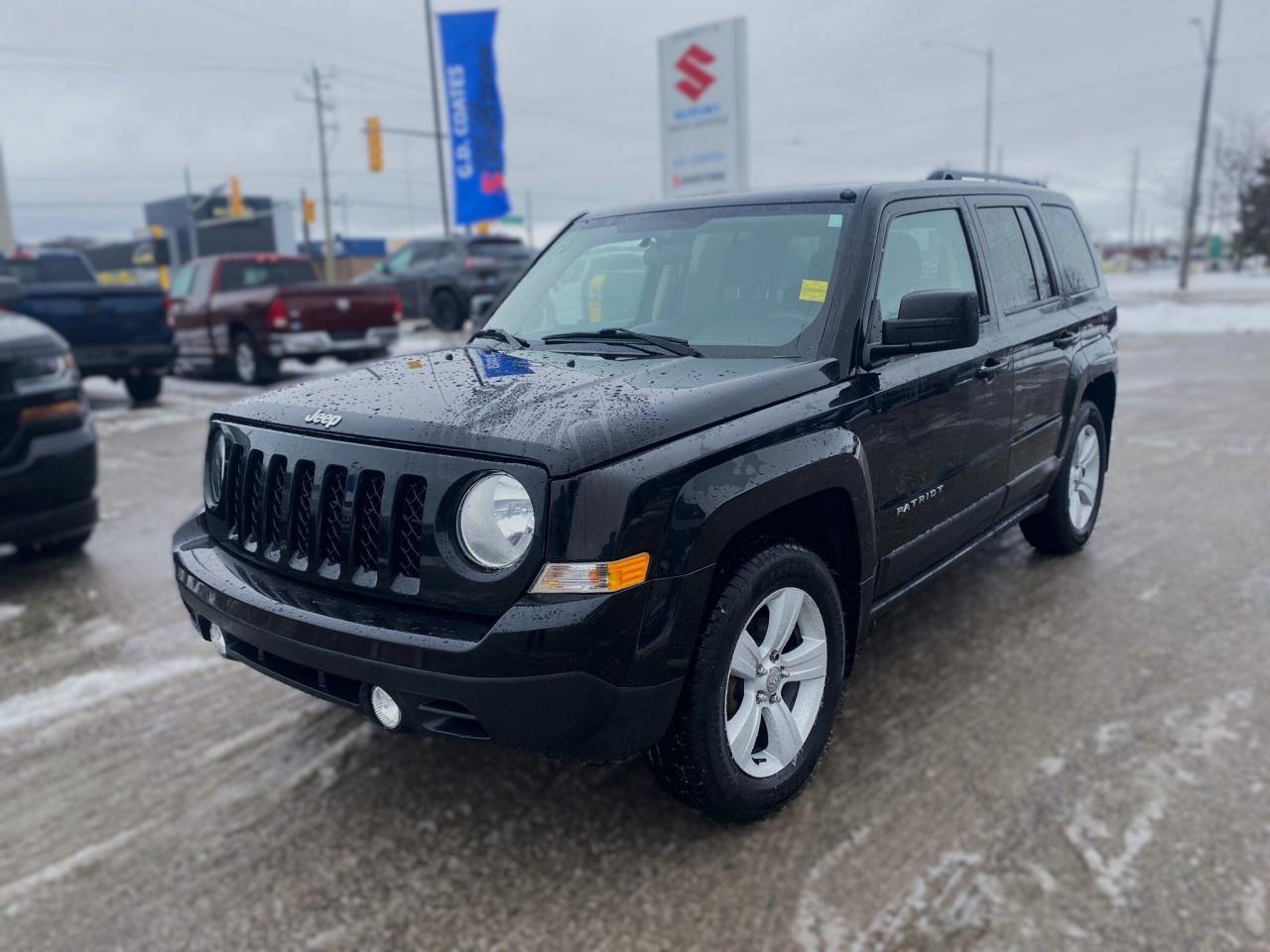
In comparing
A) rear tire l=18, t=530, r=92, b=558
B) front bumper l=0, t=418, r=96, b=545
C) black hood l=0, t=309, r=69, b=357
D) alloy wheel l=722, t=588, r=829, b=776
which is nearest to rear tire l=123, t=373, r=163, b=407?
rear tire l=18, t=530, r=92, b=558

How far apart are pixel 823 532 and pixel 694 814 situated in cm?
93

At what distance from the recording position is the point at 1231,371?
1208 centimetres

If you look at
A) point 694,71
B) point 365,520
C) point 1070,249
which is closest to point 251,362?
point 1070,249

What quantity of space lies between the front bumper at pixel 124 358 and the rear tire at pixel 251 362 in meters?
1.36

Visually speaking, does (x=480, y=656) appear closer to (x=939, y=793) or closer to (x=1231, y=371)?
(x=939, y=793)

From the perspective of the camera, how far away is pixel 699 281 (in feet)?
11.9

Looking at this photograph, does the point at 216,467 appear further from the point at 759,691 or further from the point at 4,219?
the point at 4,219

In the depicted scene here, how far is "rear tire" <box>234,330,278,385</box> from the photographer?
43.5 ft

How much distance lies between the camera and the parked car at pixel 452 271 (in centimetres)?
1855

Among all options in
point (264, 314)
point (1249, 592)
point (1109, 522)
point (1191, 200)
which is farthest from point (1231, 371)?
point (1191, 200)

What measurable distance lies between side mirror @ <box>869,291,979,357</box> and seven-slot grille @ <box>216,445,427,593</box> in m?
1.57

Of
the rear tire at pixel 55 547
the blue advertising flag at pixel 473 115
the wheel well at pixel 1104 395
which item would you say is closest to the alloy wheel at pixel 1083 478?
the wheel well at pixel 1104 395

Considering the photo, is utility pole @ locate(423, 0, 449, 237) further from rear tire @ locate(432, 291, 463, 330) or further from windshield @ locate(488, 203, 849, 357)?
windshield @ locate(488, 203, 849, 357)

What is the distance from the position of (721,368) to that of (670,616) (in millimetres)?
873
